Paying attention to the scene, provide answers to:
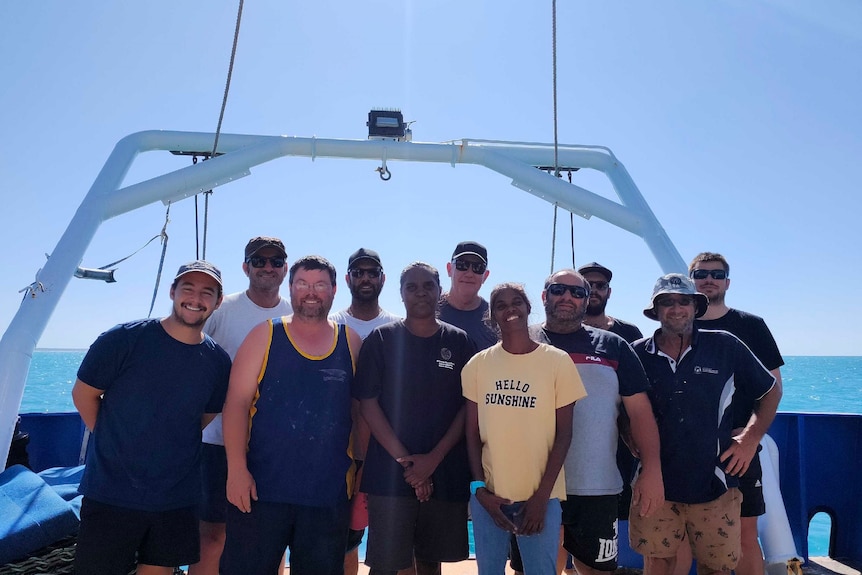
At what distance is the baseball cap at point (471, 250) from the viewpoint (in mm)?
3632

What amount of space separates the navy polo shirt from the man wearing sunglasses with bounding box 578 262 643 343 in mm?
679

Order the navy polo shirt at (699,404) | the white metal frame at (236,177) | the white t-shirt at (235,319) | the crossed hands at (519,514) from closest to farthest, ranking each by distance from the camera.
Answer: the crossed hands at (519,514), the navy polo shirt at (699,404), the white t-shirt at (235,319), the white metal frame at (236,177)

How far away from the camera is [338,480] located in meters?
2.67

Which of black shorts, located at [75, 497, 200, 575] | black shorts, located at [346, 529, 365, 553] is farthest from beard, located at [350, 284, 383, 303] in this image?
black shorts, located at [75, 497, 200, 575]

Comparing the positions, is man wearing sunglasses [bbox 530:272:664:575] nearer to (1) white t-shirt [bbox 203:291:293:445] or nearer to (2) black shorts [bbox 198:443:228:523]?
(1) white t-shirt [bbox 203:291:293:445]

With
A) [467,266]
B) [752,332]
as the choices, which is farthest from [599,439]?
[752,332]

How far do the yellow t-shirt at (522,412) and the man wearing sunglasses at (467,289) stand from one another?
2.88ft

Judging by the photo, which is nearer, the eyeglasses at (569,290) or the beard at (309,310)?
the beard at (309,310)

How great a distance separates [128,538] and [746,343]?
3.65 m

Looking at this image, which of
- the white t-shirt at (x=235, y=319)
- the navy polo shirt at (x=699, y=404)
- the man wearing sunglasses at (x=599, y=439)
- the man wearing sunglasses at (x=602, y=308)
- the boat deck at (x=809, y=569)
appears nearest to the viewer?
the man wearing sunglasses at (x=599, y=439)

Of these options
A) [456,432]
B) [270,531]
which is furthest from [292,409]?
[456,432]

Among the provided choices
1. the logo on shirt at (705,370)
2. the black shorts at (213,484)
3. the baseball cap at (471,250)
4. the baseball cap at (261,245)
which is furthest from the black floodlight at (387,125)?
the logo on shirt at (705,370)

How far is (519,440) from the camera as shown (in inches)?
102

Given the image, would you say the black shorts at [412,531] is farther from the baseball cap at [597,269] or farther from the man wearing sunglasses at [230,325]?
the baseball cap at [597,269]
